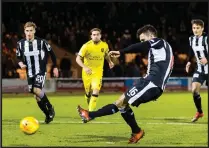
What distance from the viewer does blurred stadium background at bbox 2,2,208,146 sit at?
2144 centimetres

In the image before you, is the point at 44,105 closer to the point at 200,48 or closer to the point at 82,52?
the point at 82,52

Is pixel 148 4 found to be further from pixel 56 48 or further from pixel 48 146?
pixel 48 146

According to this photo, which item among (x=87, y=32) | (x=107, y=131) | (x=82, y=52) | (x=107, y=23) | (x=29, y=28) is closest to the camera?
(x=107, y=131)

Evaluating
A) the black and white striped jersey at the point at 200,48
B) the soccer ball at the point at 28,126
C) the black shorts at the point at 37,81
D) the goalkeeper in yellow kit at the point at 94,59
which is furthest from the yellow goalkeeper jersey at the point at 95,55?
the soccer ball at the point at 28,126

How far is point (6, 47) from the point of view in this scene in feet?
71.5

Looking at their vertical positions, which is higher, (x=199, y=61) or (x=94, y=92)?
(x=199, y=61)

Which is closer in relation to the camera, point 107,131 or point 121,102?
point 121,102

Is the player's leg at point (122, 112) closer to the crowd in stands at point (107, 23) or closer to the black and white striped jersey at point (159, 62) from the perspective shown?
the black and white striped jersey at point (159, 62)

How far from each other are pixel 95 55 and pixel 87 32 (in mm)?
13399

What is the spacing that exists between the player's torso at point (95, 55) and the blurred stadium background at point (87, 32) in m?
7.59

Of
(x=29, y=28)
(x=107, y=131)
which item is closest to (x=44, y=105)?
(x=29, y=28)

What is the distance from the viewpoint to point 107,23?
25844mm

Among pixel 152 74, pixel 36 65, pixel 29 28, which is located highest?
pixel 29 28

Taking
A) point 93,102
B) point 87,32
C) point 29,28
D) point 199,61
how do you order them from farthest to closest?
point 87,32 → point 199,61 → point 93,102 → point 29,28
